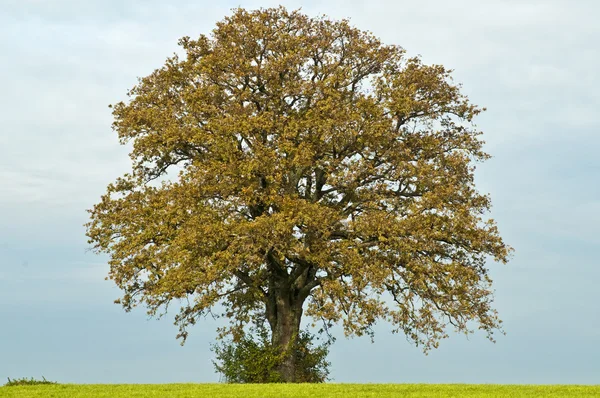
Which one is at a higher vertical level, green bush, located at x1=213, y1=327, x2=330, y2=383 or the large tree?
the large tree

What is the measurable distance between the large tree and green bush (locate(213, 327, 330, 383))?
808 millimetres

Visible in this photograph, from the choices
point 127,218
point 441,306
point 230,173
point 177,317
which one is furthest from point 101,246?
point 441,306

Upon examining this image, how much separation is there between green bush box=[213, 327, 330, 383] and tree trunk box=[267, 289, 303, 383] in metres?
0.37

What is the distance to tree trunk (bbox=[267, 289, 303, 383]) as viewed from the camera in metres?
34.6

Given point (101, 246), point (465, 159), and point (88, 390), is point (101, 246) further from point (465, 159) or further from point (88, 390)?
point (465, 159)

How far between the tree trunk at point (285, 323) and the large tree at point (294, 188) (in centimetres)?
7

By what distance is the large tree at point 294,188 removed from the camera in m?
32.2

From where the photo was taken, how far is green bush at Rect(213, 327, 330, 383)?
34188mm

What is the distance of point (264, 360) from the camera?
34.2 meters

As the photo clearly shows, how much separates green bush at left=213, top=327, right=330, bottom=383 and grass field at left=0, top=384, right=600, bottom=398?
12.3 ft

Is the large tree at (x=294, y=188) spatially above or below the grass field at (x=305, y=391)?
above

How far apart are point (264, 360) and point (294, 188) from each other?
8161 mm

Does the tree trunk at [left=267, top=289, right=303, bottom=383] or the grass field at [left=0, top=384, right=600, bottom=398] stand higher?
the tree trunk at [left=267, top=289, right=303, bottom=383]

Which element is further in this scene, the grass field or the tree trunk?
the tree trunk
